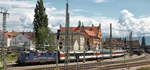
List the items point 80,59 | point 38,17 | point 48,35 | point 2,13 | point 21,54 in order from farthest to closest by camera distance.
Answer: point 38,17
point 48,35
point 80,59
point 21,54
point 2,13

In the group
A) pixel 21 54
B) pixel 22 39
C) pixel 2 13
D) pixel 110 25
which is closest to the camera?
pixel 2 13

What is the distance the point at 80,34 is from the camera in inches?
4272

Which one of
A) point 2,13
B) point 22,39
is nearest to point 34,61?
point 2,13

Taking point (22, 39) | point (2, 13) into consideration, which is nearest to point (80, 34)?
point (22, 39)

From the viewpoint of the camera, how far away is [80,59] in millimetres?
62375

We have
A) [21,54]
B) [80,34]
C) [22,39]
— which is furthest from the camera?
[22,39]

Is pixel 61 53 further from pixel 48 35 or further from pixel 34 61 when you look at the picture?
pixel 48 35

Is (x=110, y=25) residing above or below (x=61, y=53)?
above

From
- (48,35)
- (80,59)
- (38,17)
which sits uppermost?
(38,17)

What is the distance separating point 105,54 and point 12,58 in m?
24.6

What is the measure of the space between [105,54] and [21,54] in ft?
96.5

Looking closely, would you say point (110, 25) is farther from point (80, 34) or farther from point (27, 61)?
point (80, 34)

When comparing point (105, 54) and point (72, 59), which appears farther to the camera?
point (105, 54)

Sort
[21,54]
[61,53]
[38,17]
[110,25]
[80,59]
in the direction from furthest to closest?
1. [38,17]
2. [110,25]
3. [80,59]
4. [61,53]
5. [21,54]
